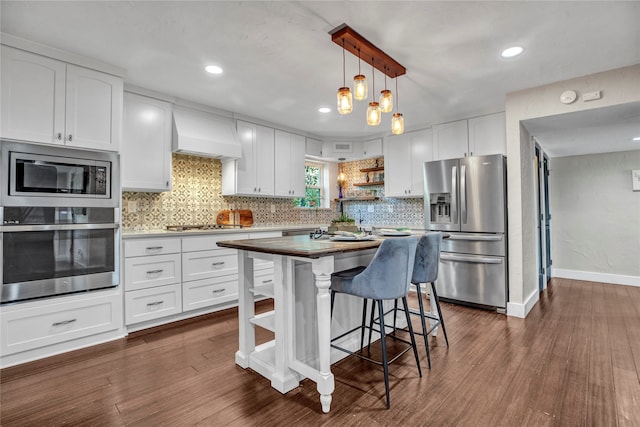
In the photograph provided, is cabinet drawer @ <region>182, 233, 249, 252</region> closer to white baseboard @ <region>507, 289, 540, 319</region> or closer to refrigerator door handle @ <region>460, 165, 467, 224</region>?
refrigerator door handle @ <region>460, 165, 467, 224</region>

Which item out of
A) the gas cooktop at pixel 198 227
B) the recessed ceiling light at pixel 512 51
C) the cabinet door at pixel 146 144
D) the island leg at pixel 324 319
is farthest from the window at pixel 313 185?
the island leg at pixel 324 319

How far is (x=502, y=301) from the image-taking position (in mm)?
3430

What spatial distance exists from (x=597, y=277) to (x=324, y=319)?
5.42 meters

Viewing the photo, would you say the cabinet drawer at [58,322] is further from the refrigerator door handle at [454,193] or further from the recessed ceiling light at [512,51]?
the recessed ceiling light at [512,51]

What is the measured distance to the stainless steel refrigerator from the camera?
345cm

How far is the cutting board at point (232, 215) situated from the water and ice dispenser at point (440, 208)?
240 cm

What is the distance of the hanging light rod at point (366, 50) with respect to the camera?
219cm

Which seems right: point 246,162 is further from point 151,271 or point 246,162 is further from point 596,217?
point 596,217

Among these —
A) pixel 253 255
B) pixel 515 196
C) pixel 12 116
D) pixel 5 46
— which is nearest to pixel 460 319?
pixel 515 196

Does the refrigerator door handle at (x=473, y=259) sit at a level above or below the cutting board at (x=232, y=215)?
below

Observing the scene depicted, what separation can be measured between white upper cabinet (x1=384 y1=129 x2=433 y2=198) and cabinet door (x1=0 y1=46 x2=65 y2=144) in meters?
3.97

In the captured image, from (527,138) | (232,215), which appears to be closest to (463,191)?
(527,138)

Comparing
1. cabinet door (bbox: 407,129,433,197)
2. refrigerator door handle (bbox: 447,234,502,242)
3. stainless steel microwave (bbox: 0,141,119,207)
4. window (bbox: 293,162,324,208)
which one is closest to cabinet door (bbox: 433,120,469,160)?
cabinet door (bbox: 407,129,433,197)

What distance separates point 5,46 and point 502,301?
4.90 meters
